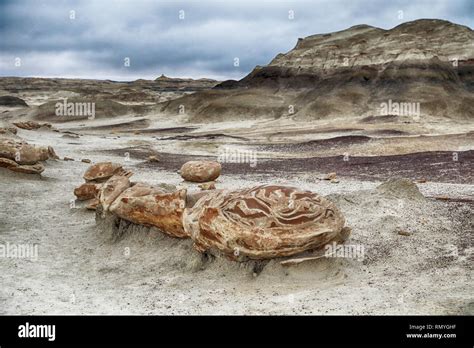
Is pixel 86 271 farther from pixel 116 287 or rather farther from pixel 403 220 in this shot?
pixel 403 220

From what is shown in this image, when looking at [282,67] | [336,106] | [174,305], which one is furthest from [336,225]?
[282,67]

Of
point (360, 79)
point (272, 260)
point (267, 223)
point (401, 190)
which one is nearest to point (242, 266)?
point (272, 260)

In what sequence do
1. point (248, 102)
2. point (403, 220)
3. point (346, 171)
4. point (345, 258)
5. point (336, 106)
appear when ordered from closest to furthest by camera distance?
point (345, 258) → point (403, 220) → point (346, 171) → point (336, 106) → point (248, 102)

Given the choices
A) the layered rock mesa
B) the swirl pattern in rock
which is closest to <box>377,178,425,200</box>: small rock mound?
the swirl pattern in rock

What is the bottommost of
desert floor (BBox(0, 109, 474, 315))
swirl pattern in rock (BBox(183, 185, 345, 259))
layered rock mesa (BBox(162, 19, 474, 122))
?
desert floor (BBox(0, 109, 474, 315))

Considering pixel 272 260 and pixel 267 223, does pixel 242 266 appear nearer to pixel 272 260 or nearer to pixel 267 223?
pixel 272 260

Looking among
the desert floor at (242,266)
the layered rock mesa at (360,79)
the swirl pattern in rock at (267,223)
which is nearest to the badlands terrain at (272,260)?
the desert floor at (242,266)

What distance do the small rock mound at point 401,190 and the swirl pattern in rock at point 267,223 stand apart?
3920 mm

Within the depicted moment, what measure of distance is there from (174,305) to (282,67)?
189 feet

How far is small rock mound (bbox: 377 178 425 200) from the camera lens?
10930mm

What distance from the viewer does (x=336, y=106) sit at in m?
47.9

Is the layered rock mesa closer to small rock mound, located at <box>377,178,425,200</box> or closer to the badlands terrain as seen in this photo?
the badlands terrain

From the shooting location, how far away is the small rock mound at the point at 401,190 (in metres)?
10.9

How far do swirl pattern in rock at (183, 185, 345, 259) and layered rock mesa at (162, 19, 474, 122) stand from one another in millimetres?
38723
